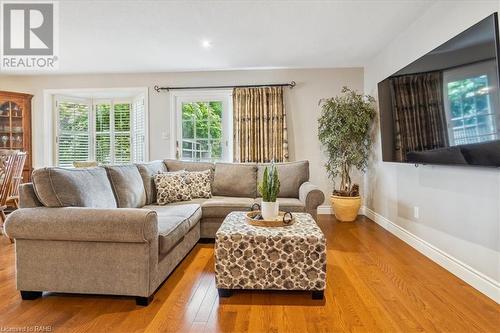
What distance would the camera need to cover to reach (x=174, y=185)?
3.36 m

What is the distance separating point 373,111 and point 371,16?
1527 mm

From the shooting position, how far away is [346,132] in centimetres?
406

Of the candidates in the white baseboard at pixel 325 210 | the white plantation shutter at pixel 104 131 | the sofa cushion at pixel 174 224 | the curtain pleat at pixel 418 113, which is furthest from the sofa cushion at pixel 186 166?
the curtain pleat at pixel 418 113

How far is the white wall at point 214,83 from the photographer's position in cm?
466

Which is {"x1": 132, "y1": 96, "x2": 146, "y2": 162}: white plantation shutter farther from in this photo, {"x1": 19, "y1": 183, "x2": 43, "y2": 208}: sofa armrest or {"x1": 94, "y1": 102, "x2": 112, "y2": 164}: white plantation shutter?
{"x1": 19, "y1": 183, "x2": 43, "y2": 208}: sofa armrest

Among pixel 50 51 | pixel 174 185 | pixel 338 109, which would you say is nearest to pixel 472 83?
pixel 338 109

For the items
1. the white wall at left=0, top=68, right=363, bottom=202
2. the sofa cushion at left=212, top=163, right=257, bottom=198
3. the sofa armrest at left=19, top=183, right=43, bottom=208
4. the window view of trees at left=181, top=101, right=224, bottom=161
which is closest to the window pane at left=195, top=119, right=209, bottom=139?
the window view of trees at left=181, top=101, right=224, bottom=161

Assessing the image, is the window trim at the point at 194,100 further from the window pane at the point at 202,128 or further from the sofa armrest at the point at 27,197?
the sofa armrest at the point at 27,197

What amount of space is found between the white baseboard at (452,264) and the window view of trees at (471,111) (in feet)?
3.30

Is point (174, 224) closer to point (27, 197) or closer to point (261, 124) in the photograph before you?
point (27, 197)

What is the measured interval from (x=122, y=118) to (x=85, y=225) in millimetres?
3844

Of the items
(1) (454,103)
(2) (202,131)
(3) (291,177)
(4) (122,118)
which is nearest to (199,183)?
A: (3) (291,177)

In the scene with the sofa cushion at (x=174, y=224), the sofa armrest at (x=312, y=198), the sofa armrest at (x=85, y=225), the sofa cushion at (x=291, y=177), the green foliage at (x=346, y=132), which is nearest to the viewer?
the sofa armrest at (x=85, y=225)

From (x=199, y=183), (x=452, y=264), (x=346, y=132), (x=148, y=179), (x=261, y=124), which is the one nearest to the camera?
(x=452, y=264)
